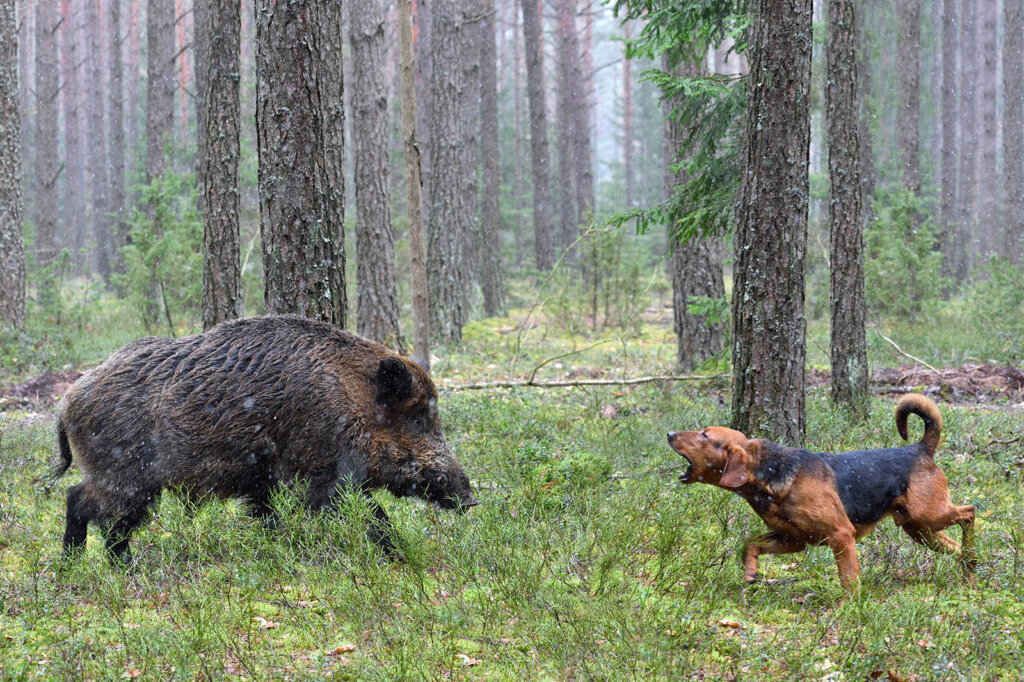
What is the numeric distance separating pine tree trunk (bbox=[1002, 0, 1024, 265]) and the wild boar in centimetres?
2500

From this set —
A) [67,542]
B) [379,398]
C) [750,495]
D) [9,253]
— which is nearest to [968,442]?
[750,495]

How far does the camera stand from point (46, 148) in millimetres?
26766

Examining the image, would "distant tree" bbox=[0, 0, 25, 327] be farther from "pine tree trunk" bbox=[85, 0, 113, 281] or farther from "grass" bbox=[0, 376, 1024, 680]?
"pine tree trunk" bbox=[85, 0, 113, 281]

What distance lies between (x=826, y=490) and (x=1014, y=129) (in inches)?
1110

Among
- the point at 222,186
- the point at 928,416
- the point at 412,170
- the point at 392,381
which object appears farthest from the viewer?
the point at 222,186

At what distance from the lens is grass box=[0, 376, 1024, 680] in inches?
155

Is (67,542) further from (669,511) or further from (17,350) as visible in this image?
(17,350)

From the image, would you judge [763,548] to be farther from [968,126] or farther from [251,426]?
[968,126]

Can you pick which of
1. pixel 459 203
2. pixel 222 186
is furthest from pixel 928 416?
pixel 459 203

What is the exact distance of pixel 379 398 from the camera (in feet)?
20.2

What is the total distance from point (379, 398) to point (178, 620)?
2166 mm

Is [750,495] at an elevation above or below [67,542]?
above

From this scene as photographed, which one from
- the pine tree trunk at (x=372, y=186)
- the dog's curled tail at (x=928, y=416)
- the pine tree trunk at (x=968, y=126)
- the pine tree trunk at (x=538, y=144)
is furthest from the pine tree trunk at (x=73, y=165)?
the dog's curled tail at (x=928, y=416)

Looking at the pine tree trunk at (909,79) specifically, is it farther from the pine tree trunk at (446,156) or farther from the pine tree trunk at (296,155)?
the pine tree trunk at (296,155)
